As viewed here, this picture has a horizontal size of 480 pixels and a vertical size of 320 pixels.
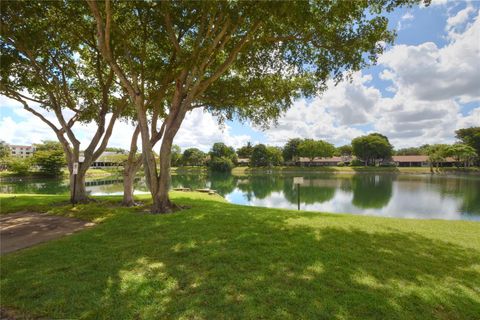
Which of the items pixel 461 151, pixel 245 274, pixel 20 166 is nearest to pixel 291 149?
pixel 461 151

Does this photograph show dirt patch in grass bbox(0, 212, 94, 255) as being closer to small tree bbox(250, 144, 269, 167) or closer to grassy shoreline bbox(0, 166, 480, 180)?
grassy shoreline bbox(0, 166, 480, 180)

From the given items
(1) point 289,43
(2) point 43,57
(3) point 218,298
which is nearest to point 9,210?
(2) point 43,57

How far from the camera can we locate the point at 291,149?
270 ft

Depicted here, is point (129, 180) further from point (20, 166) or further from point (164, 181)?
point (20, 166)

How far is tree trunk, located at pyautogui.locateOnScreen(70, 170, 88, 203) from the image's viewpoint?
11.7 m

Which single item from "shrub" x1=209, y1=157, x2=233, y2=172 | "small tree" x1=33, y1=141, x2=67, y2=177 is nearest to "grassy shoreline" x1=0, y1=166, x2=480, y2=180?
"shrub" x1=209, y1=157, x2=233, y2=172

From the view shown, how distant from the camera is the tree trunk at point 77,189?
1172cm

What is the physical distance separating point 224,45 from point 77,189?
8.75 m

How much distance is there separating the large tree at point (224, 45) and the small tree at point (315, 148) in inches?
2549

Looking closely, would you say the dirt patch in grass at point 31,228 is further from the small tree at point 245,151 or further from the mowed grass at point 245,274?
the small tree at point 245,151

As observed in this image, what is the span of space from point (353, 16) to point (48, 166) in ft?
160

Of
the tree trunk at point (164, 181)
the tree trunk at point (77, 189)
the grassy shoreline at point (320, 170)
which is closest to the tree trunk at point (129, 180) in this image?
the tree trunk at point (77, 189)

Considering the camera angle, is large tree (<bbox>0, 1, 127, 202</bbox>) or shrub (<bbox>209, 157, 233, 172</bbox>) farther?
shrub (<bbox>209, 157, 233, 172</bbox>)

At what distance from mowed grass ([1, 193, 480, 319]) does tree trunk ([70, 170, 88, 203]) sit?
225 inches
